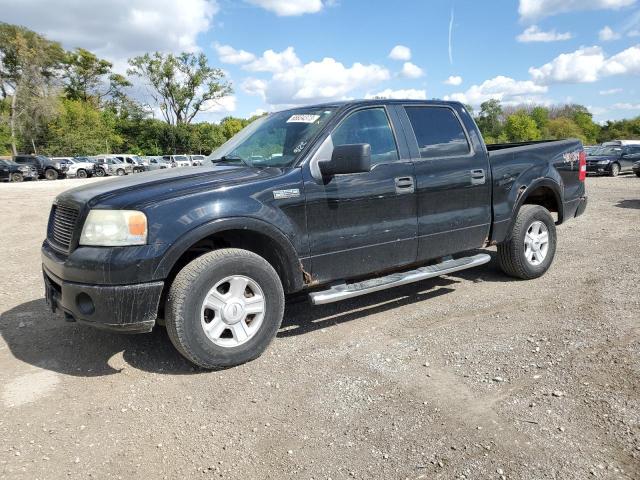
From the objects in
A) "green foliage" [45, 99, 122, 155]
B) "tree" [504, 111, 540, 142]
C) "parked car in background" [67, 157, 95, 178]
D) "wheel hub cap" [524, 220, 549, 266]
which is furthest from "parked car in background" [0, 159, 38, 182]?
"tree" [504, 111, 540, 142]

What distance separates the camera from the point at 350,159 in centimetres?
373

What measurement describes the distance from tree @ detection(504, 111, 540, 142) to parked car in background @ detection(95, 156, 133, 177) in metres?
72.2

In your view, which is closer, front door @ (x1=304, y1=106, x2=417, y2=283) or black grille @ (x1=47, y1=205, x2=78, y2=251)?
black grille @ (x1=47, y1=205, x2=78, y2=251)

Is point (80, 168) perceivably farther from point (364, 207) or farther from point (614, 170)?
point (364, 207)

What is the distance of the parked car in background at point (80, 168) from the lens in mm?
34844

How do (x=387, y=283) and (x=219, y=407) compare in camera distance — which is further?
(x=387, y=283)

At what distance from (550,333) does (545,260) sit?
183cm

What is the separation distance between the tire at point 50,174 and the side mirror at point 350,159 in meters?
34.6

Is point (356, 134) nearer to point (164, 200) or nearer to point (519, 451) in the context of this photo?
point (164, 200)

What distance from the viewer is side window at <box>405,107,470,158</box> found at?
4.62 m

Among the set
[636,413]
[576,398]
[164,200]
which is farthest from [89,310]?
[636,413]

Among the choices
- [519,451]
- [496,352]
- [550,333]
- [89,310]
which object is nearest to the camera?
[519,451]

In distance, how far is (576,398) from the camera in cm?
306

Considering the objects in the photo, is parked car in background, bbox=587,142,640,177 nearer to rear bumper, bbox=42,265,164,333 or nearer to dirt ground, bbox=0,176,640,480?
dirt ground, bbox=0,176,640,480
